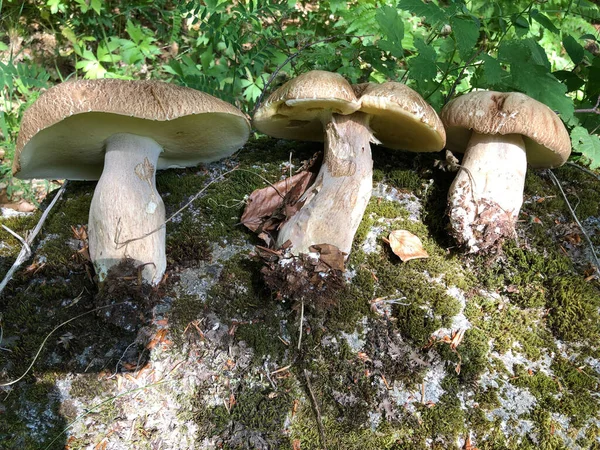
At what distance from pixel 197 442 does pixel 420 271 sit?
5.31 ft

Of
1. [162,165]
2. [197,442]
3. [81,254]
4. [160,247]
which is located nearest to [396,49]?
[162,165]

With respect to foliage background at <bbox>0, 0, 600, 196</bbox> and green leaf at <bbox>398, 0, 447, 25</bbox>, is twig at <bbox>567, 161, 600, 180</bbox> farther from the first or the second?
green leaf at <bbox>398, 0, 447, 25</bbox>

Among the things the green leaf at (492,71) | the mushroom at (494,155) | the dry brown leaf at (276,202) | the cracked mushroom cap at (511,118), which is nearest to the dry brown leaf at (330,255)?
the dry brown leaf at (276,202)

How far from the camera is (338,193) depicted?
8.30ft

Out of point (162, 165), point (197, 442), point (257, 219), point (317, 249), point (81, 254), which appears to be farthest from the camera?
point (162, 165)

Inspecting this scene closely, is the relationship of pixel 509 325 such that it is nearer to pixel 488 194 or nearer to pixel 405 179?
pixel 488 194

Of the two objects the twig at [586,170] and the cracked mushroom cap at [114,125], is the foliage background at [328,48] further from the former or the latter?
the cracked mushroom cap at [114,125]

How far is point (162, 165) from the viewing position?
120 inches

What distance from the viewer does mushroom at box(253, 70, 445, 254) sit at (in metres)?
2.32

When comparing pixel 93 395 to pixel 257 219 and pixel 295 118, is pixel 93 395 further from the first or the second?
pixel 295 118

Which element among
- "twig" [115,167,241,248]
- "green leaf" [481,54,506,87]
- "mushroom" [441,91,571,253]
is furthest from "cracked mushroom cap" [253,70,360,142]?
"green leaf" [481,54,506,87]

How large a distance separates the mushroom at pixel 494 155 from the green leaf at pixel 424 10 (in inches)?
23.5

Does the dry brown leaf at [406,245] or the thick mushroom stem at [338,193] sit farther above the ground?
the thick mushroom stem at [338,193]

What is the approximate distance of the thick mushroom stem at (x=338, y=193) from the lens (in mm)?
2387
